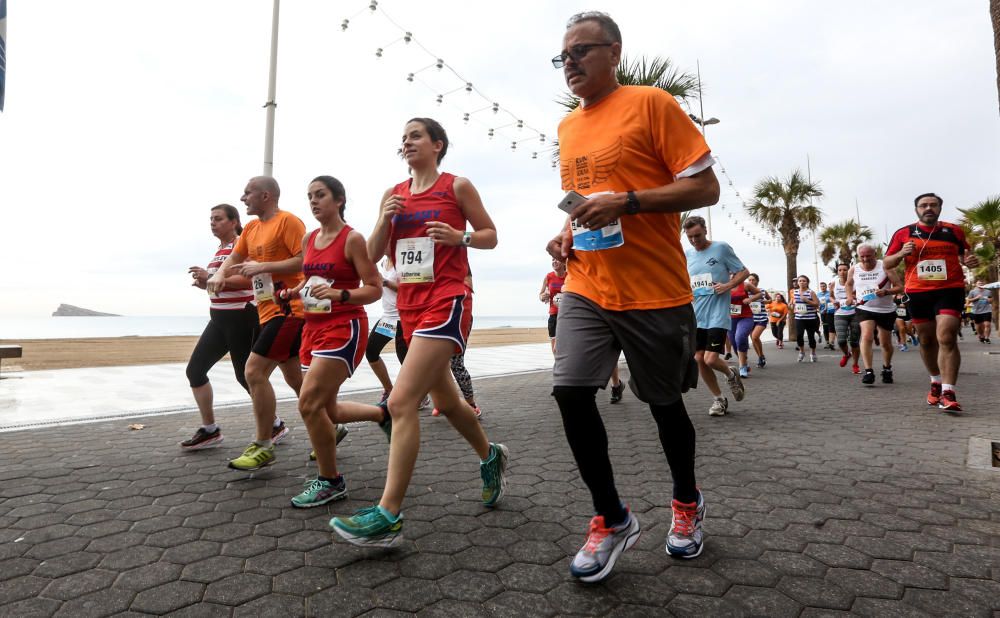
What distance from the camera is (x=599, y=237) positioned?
238 cm

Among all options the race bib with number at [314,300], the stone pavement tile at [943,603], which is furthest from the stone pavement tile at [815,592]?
the race bib with number at [314,300]

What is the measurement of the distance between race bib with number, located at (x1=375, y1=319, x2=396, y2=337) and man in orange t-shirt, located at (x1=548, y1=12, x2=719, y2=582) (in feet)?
12.9

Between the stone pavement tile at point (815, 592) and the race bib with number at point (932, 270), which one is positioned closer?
the stone pavement tile at point (815, 592)

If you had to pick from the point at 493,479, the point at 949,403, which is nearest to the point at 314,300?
the point at 493,479

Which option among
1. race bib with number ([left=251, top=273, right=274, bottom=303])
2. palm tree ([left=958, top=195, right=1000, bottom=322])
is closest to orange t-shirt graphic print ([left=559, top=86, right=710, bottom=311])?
race bib with number ([left=251, top=273, right=274, bottom=303])

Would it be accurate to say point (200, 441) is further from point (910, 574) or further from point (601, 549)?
point (910, 574)

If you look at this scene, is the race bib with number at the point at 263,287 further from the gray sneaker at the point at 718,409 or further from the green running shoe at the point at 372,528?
the gray sneaker at the point at 718,409

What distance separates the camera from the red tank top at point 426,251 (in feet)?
9.38

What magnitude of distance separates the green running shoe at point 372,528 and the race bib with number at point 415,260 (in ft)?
3.50

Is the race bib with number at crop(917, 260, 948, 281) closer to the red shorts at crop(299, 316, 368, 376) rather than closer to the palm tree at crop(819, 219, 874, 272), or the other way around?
the red shorts at crop(299, 316, 368, 376)

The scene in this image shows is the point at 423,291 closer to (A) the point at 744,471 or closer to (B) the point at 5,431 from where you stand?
(A) the point at 744,471

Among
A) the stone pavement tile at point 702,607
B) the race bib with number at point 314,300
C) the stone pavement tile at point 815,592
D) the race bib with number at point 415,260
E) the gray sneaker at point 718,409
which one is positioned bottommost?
the stone pavement tile at point 702,607

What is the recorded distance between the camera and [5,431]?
5.27m

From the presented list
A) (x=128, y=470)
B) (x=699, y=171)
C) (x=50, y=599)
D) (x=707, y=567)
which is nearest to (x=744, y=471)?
(x=707, y=567)
